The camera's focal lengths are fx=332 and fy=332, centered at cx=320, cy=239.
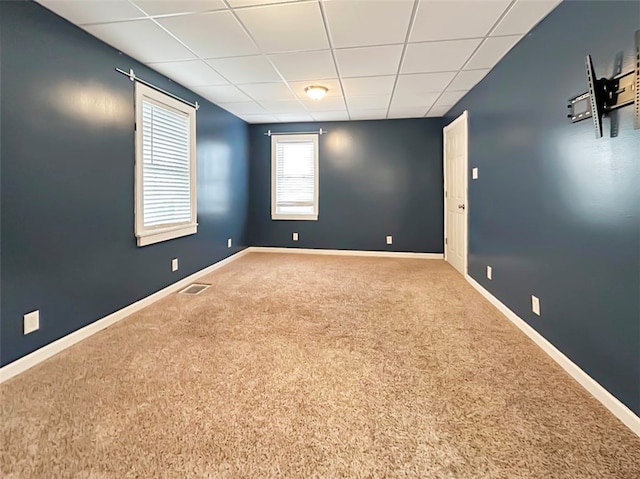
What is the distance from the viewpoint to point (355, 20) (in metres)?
2.41

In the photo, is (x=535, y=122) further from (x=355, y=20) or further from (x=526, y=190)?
(x=355, y=20)

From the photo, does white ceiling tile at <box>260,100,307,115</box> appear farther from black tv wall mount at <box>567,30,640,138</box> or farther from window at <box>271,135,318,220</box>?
black tv wall mount at <box>567,30,640,138</box>

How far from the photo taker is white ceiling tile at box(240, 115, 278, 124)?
555 centimetres

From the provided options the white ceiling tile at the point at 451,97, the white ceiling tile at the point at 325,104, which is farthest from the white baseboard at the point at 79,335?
the white ceiling tile at the point at 451,97

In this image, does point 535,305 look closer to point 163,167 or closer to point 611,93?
point 611,93

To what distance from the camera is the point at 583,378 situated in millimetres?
1928

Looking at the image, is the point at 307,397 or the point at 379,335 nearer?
the point at 307,397

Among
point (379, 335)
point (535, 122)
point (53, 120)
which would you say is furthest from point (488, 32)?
point (53, 120)

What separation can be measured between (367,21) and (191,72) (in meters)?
1.98

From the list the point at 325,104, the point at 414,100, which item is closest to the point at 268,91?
the point at 325,104

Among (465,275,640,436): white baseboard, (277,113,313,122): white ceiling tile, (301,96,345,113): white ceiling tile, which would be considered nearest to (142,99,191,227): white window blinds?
(301,96,345,113): white ceiling tile

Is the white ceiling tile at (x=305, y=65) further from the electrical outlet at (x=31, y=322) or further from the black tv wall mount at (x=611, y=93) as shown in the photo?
the electrical outlet at (x=31, y=322)

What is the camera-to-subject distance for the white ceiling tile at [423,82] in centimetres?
355

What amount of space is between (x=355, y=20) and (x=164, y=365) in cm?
275
